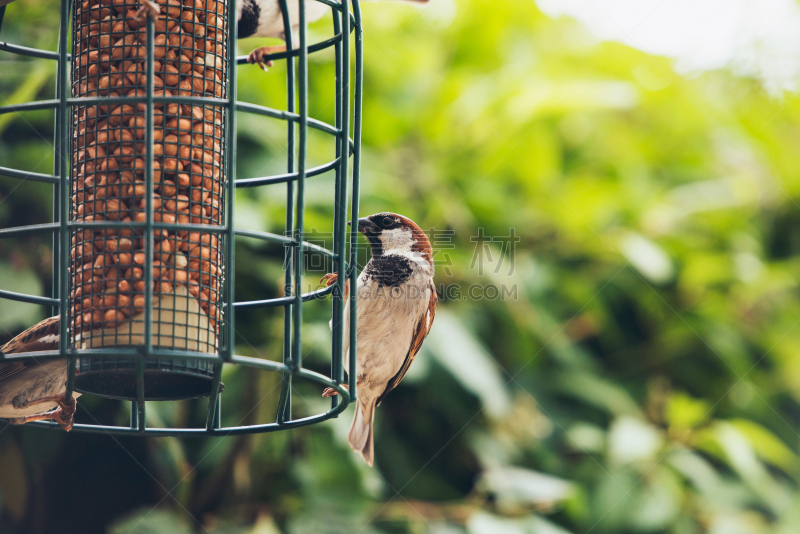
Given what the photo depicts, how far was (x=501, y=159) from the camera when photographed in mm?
4367

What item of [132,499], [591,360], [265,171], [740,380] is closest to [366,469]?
[132,499]

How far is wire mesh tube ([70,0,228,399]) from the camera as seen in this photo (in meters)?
2.01

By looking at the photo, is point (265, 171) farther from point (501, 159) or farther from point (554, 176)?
point (554, 176)

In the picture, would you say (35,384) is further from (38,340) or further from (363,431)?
(363,431)

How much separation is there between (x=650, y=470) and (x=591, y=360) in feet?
2.94

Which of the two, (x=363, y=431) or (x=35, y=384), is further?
(x=363, y=431)

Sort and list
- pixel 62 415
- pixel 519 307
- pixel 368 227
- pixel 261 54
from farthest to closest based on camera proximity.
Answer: pixel 519 307 < pixel 368 227 < pixel 261 54 < pixel 62 415

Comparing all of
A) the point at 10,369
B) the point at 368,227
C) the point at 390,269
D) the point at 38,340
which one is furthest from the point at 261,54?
the point at 10,369

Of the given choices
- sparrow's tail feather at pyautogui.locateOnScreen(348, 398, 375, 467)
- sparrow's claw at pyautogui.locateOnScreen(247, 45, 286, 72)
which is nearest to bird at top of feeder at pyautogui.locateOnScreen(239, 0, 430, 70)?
sparrow's claw at pyautogui.locateOnScreen(247, 45, 286, 72)

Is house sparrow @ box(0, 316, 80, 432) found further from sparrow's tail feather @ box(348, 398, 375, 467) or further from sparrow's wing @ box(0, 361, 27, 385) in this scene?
sparrow's tail feather @ box(348, 398, 375, 467)

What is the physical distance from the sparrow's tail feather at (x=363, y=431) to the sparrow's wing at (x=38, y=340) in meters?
1.39

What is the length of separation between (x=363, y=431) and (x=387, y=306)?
0.60 meters

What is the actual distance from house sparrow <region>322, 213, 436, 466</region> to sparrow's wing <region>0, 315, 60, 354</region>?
3.89ft

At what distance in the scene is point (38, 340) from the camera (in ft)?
7.07
